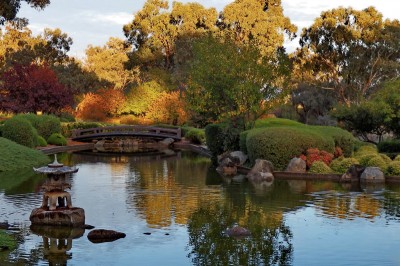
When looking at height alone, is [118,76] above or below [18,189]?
above

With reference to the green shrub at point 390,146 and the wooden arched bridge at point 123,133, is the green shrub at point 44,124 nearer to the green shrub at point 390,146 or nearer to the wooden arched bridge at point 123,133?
the wooden arched bridge at point 123,133

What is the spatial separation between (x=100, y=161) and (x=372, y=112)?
15982mm

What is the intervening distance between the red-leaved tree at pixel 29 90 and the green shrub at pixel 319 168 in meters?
29.4

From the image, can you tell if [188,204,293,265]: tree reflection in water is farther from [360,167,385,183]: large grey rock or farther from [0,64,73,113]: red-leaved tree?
[0,64,73,113]: red-leaved tree

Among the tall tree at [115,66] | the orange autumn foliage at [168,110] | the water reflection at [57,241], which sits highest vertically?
the tall tree at [115,66]

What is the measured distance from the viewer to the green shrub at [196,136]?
51.4 meters

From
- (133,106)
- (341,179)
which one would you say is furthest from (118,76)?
(341,179)

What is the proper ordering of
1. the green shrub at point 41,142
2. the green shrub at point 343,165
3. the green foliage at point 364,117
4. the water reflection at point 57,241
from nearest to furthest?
1. the water reflection at point 57,241
2. the green shrub at point 343,165
3. the green foliage at point 364,117
4. the green shrub at point 41,142

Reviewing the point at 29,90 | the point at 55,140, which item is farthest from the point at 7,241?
the point at 29,90

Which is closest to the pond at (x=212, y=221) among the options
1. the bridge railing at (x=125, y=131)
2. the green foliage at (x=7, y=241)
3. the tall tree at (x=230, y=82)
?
the green foliage at (x=7, y=241)

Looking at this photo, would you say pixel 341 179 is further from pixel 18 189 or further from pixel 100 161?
pixel 100 161

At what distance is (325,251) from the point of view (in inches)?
565

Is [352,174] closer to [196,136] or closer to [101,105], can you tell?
[196,136]

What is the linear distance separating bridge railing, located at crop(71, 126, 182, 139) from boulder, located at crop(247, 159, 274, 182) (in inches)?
1064
